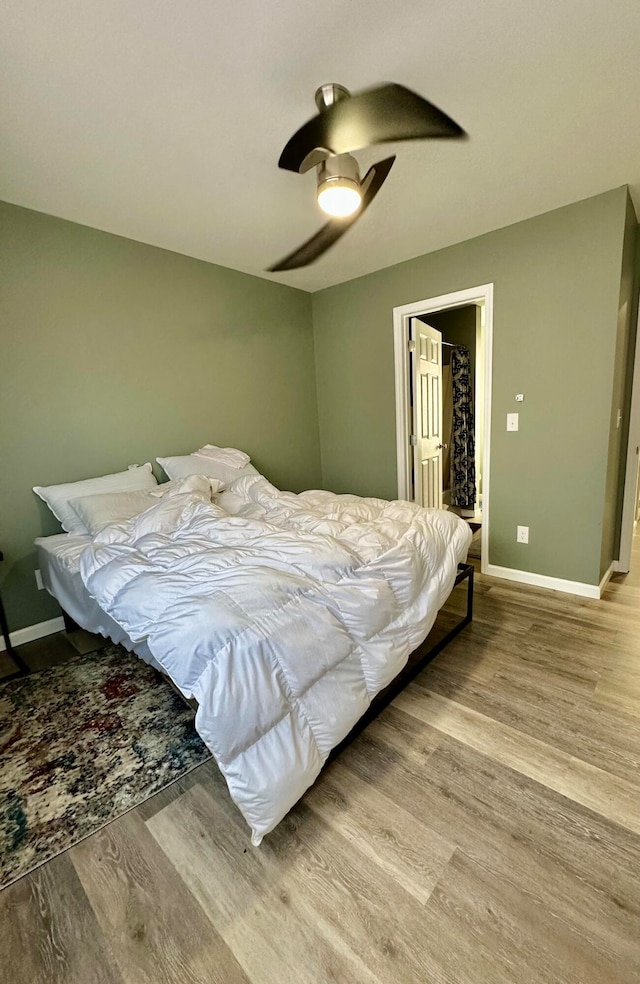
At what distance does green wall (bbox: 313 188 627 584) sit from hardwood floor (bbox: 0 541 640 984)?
4.37 feet

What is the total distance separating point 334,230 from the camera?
260cm

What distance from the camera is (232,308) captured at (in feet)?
11.0

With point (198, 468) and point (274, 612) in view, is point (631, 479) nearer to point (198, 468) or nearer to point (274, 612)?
point (274, 612)

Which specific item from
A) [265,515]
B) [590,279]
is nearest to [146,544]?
[265,515]

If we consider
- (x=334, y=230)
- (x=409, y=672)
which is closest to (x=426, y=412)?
(x=334, y=230)

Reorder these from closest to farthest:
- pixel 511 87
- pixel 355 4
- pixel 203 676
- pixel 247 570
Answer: pixel 203 676
pixel 355 4
pixel 247 570
pixel 511 87

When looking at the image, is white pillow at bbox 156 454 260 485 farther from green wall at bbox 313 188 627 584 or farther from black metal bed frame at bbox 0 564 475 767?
green wall at bbox 313 188 627 584

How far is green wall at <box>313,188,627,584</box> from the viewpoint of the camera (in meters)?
2.44

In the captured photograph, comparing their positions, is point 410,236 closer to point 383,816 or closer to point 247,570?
point 247,570

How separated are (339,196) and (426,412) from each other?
2225mm

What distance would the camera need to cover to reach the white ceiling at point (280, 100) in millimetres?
1285

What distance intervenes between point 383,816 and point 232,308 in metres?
3.45

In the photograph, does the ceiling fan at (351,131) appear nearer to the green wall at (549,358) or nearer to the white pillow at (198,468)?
the green wall at (549,358)

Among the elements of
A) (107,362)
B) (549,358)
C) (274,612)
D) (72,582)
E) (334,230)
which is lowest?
(72,582)
